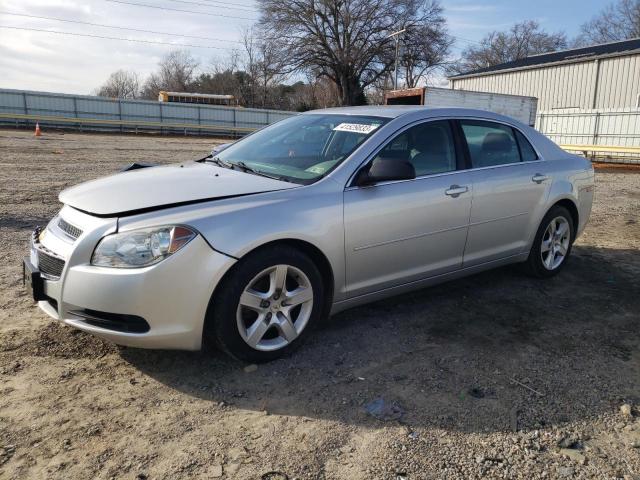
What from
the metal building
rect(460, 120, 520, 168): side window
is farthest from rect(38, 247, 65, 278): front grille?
the metal building

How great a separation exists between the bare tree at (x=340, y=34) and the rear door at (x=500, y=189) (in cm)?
4312

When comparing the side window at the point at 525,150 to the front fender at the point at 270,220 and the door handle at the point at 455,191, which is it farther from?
the front fender at the point at 270,220

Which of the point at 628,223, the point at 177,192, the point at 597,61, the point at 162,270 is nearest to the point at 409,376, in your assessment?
the point at 162,270

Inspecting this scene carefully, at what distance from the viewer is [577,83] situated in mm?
28297

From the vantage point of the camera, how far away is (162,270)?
9.52 feet

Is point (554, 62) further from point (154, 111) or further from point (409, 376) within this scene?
point (409, 376)

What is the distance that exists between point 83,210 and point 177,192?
546mm

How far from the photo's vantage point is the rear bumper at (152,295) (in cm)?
289

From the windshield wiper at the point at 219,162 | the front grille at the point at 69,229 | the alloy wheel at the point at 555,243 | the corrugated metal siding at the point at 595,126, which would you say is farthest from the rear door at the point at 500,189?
the corrugated metal siding at the point at 595,126

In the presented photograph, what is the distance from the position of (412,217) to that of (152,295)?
1.91 m

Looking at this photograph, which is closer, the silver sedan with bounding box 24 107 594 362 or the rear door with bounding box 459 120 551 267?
the silver sedan with bounding box 24 107 594 362

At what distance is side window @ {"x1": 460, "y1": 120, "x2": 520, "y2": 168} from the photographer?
14.8 feet

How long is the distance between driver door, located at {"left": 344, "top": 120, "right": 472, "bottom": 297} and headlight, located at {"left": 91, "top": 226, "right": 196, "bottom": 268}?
3.81 feet

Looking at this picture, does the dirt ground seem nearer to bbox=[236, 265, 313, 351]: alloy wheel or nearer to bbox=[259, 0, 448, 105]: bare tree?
bbox=[236, 265, 313, 351]: alloy wheel
